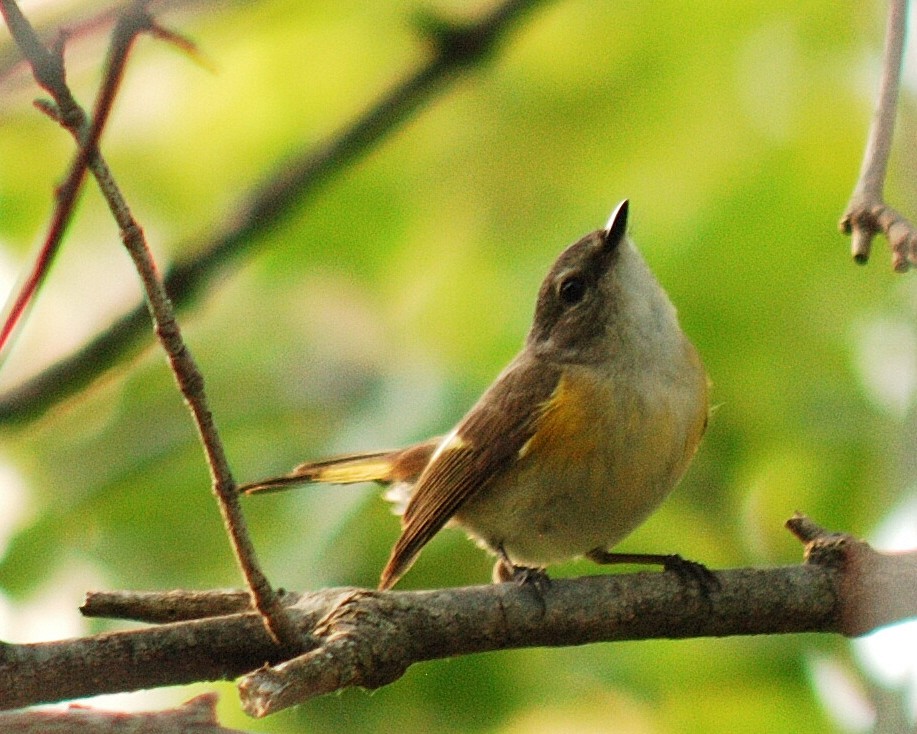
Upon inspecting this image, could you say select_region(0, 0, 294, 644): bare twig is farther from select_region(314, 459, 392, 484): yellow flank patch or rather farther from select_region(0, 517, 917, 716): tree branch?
select_region(314, 459, 392, 484): yellow flank patch

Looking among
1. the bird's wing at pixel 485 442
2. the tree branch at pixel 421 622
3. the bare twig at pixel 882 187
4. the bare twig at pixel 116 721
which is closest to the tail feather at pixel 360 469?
the bird's wing at pixel 485 442

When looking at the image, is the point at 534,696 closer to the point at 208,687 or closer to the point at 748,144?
the point at 208,687

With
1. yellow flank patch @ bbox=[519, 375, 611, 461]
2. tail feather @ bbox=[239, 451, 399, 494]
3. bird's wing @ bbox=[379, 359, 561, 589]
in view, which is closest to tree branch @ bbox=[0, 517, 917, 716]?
yellow flank patch @ bbox=[519, 375, 611, 461]

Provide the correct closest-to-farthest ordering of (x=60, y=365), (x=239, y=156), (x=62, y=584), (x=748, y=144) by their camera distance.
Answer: (x=60, y=365) → (x=62, y=584) → (x=748, y=144) → (x=239, y=156)

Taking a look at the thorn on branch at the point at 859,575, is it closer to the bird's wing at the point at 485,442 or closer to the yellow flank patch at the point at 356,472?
the bird's wing at the point at 485,442

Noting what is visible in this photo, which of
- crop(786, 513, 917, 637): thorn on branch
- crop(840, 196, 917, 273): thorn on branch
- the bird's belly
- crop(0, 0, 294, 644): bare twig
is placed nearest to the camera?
crop(0, 0, 294, 644): bare twig

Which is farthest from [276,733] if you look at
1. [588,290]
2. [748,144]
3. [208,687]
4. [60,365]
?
[748,144]
